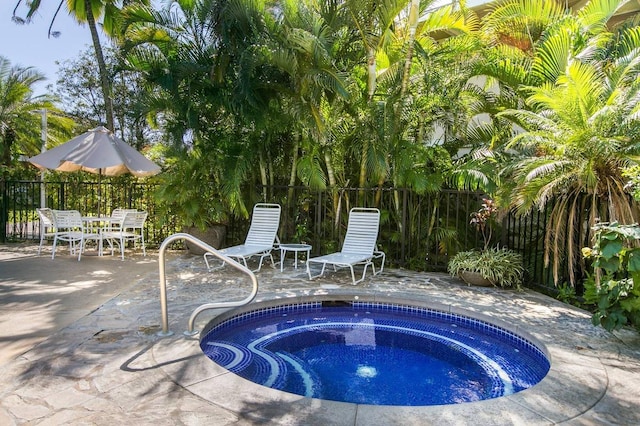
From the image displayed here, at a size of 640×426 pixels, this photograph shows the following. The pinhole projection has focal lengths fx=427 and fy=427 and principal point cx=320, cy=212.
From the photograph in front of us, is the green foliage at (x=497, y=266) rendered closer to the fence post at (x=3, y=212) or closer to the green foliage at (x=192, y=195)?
the green foliage at (x=192, y=195)

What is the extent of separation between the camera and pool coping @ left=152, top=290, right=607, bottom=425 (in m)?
2.57

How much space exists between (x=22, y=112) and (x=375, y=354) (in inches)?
641

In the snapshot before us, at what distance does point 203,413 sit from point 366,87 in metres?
6.88

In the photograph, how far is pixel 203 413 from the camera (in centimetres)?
256

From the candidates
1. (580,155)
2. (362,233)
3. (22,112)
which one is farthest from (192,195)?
(22,112)

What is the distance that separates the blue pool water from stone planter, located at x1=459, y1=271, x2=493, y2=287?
1.34m

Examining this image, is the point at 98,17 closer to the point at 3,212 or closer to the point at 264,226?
the point at 3,212

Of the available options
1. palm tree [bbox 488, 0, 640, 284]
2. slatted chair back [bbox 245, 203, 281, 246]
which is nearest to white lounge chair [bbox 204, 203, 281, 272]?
slatted chair back [bbox 245, 203, 281, 246]

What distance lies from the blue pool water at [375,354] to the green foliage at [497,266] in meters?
1.44

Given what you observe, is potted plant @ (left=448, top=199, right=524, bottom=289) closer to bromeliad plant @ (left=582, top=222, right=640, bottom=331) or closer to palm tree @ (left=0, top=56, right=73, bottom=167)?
bromeliad plant @ (left=582, top=222, right=640, bottom=331)

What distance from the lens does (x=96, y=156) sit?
762 cm

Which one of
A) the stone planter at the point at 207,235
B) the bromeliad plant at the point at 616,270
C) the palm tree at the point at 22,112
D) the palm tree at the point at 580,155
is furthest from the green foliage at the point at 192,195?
the palm tree at the point at 22,112

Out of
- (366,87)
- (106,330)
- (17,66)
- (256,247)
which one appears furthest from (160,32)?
(17,66)

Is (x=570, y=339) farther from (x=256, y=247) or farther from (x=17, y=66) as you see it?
(x=17, y=66)
